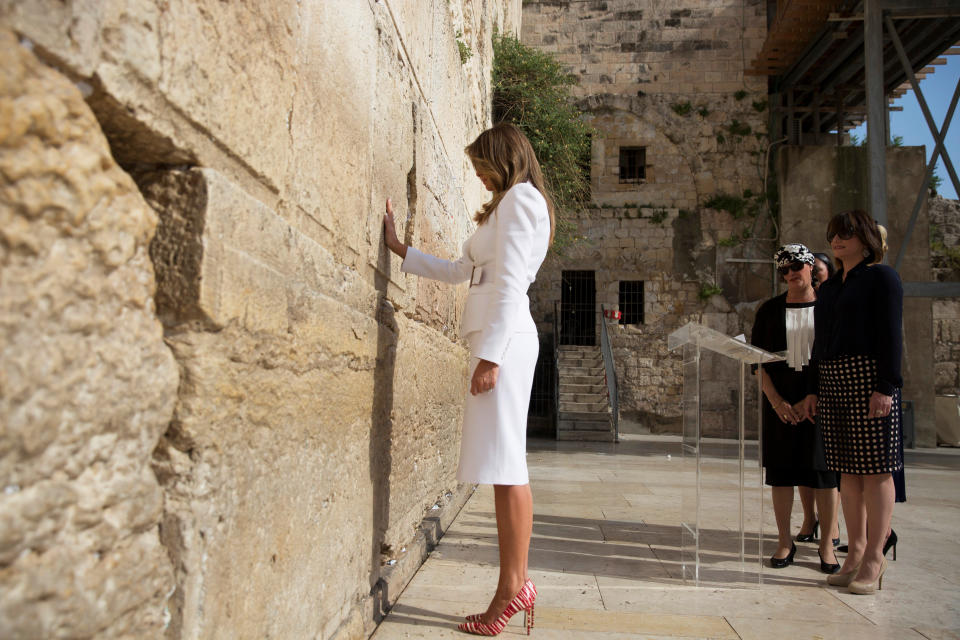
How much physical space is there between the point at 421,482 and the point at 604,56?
1316cm

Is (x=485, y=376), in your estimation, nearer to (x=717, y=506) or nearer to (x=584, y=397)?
(x=717, y=506)

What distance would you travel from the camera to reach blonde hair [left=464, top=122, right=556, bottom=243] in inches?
97.2

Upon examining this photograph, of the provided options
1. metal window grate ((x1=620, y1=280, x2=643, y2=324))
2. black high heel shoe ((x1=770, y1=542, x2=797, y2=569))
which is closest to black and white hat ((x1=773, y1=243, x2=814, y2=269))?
black high heel shoe ((x1=770, y1=542, x2=797, y2=569))

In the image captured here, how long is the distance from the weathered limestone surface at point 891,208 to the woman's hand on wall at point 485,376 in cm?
1211

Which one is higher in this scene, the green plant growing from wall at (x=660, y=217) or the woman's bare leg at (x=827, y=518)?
the green plant growing from wall at (x=660, y=217)

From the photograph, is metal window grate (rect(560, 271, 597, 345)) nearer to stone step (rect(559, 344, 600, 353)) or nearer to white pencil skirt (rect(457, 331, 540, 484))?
stone step (rect(559, 344, 600, 353))

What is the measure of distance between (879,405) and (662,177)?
1224 cm

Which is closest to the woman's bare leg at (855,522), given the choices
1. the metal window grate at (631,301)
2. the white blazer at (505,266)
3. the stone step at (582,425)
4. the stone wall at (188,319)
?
the white blazer at (505,266)

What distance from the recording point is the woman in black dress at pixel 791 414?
3533 millimetres

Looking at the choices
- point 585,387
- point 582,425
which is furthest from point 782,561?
point 585,387

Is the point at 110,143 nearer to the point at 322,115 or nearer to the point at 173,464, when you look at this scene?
the point at 173,464

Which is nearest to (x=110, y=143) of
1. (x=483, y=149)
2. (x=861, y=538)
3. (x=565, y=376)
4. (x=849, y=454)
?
(x=483, y=149)

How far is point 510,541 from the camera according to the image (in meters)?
2.33

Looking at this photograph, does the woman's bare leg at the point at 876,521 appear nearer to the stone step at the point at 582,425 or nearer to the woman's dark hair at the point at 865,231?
the woman's dark hair at the point at 865,231
